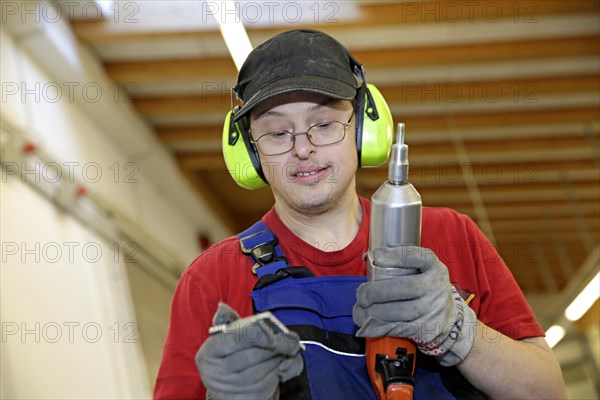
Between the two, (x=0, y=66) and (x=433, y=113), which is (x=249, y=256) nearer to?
(x=0, y=66)

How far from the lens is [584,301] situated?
7.19m

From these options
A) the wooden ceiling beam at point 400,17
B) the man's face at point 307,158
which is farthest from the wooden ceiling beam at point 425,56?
the man's face at point 307,158

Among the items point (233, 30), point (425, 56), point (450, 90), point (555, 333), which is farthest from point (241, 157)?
point (555, 333)

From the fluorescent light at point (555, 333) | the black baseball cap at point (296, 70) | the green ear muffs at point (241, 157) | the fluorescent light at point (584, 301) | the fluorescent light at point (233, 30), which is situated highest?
the fluorescent light at point (233, 30)

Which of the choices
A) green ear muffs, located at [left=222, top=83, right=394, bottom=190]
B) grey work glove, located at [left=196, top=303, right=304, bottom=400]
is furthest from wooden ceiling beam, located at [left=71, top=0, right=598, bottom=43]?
grey work glove, located at [left=196, top=303, right=304, bottom=400]

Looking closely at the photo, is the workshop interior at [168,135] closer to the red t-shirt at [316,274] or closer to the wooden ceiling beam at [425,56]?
the wooden ceiling beam at [425,56]

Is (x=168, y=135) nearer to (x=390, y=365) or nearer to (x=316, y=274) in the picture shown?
(x=316, y=274)

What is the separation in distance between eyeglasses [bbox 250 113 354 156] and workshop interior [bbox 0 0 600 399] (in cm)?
238

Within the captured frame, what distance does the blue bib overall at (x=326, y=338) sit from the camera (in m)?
1.85

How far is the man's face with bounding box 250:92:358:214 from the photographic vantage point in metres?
2.19

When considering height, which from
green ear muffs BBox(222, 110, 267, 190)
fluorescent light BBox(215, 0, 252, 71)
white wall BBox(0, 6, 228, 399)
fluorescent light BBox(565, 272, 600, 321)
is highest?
fluorescent light BBox(215, 0, 252, 71)

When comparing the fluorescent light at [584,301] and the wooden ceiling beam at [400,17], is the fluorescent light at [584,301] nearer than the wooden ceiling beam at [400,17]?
No

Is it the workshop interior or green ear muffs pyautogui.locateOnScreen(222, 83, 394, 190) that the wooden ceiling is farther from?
green ear muffs pyautogui.locateOnScreen(222, 83, 394, 190)

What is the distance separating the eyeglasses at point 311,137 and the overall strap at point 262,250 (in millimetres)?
210
